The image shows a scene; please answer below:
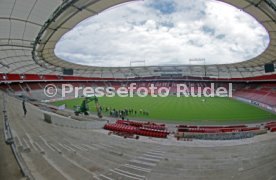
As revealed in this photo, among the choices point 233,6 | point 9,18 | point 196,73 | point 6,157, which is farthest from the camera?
point 196,73

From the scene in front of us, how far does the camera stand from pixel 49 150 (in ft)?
30.3

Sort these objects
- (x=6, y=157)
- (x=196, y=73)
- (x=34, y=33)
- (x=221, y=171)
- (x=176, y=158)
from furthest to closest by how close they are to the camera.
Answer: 1. (x=196, y=73)
2. (x=34, y=33)
3. (x=176, y=158)
4. (x=221, y=171)
5. (x=6, y=157)

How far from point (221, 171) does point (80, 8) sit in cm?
1359

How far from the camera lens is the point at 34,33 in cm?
1848

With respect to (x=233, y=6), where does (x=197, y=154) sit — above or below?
below

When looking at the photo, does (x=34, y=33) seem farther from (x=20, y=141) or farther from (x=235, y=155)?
(x=235, y=155)

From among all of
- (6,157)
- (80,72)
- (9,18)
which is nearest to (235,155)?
(6,157)

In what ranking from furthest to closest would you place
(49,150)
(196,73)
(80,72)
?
(196,73) → (80,72) → (49,150)

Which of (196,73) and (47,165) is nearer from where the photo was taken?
(47,165)

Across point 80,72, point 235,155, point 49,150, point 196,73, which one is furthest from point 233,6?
point 196,73

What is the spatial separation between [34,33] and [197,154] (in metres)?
17.0

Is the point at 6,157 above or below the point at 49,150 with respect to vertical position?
above

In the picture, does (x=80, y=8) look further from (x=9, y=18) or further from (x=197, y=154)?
(x=197, y=154)

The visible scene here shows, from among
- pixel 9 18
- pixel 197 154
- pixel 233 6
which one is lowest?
pixel 197 154
